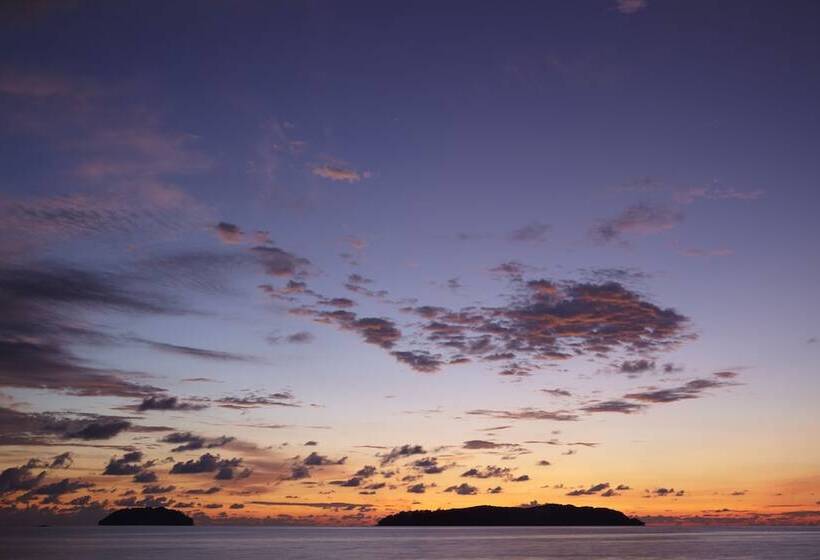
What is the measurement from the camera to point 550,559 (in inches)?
5246

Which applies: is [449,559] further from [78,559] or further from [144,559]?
[78,559]

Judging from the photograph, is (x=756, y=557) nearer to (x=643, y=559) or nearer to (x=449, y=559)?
(x=643, y=559)

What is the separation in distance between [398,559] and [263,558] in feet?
82.6

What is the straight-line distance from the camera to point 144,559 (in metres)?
132

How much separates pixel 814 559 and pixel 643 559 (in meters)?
31.7

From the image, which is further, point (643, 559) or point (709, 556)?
point (709, 556)

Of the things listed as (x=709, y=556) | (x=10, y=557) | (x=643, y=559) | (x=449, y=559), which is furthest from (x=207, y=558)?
(x=709, y=556)

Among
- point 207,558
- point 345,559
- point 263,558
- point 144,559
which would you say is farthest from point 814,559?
point 144,559

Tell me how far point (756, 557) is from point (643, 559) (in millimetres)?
27565

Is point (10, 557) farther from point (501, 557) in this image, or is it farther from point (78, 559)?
point (501, 557)

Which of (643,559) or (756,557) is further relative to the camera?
(756,557)

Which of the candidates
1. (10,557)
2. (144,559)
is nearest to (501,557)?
(144,559)

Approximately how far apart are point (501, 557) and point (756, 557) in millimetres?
48799

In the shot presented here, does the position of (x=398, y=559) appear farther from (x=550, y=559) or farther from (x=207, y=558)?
(x=207, y=558)
